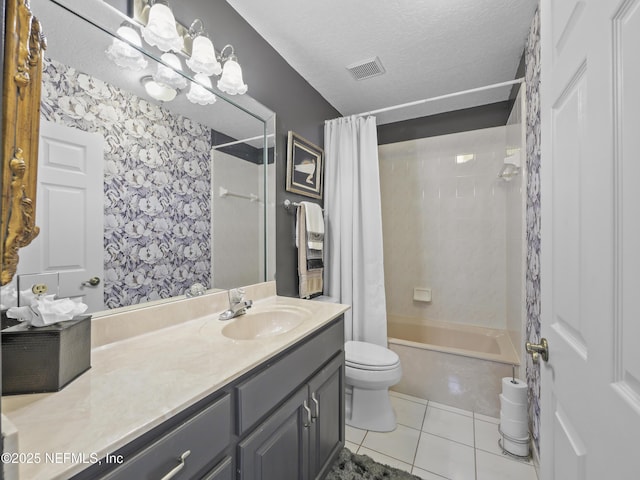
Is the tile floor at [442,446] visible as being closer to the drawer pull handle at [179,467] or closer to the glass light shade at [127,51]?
the drawer pull handle at [179,467]

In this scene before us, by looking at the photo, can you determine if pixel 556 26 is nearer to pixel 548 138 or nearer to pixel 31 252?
pixel 548 138

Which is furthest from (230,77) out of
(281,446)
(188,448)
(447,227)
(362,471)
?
(447,227)

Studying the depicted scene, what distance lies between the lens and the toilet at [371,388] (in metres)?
1.78

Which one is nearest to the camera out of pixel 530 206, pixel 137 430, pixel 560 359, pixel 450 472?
pixel 137 430

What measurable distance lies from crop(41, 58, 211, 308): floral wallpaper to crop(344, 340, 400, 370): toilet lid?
1.09m

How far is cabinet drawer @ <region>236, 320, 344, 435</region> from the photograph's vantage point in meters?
0.85

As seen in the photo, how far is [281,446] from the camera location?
1.01 meters

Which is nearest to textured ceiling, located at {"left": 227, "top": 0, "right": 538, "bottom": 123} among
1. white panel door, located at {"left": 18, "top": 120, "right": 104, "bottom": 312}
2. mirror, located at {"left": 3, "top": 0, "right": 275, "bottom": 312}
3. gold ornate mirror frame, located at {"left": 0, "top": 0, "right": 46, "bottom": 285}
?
mirror, located at {"left": 3, "top": 0, "right": 275, "bottom": 312}

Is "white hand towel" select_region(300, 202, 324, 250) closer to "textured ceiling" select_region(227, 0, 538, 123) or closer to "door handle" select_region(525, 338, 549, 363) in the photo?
"textured ceiling" select_region(227, 0, 538, 123)

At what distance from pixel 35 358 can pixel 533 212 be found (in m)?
2.19

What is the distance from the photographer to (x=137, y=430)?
0.55 meters

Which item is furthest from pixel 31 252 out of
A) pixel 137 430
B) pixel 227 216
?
pixel 227 216

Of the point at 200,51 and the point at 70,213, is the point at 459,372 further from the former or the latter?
the point at 200,51

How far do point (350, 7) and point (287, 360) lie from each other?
177 cm
